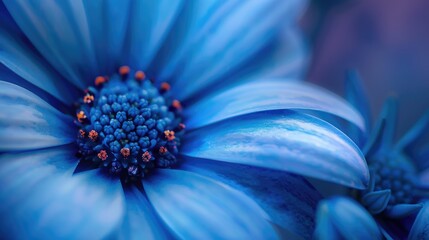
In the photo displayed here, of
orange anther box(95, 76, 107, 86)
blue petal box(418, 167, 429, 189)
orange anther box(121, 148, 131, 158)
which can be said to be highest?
orange anther box(95, 76, 107, 86)

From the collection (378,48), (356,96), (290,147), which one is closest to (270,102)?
(290,147)

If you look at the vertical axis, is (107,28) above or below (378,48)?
above

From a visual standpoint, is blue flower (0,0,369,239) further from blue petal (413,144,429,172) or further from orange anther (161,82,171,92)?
blue petal (413,144,429,172)

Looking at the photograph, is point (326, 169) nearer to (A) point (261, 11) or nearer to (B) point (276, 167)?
(B) point (276, 167)

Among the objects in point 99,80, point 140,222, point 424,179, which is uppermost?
point 99,80

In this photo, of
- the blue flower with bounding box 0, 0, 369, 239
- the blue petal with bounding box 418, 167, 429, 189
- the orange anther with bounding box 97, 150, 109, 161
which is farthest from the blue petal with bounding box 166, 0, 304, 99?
the blue petal with bounding box 418, 167, 429, 189

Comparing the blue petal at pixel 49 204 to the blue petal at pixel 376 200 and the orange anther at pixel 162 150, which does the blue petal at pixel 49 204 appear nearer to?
the orange anther at pixel 162 150

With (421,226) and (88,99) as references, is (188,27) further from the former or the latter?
(421,226)

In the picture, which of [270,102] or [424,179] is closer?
[270,102]
